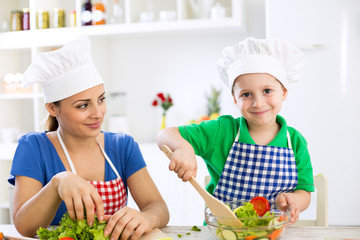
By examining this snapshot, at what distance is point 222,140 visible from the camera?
1.34m

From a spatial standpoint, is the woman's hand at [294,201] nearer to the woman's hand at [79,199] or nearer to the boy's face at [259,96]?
the boy's face at [259,96]

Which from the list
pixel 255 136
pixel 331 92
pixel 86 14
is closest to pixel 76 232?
pixel 255 136

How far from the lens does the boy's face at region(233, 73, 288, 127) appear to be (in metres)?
1.20

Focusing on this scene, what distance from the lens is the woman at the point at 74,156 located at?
3.48ft

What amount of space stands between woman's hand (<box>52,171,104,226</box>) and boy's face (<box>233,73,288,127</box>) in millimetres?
484

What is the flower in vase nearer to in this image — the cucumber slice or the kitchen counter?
the kitchen counter

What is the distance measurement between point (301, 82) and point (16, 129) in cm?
195

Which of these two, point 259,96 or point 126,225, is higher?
point 259,96

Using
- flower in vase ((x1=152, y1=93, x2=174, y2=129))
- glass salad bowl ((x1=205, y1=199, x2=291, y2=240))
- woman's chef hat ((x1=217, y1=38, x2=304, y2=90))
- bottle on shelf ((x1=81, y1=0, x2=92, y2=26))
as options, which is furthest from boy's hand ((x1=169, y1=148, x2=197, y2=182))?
bottle on shelf ((x1=81, y1=0, x2=92, y2=26))

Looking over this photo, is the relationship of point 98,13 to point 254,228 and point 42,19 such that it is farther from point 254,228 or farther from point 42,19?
point 254,228

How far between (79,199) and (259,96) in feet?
1.81

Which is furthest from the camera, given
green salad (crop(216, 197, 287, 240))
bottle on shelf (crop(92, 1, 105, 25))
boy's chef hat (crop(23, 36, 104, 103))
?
bottle on shelf (crop(92, 1, 105, 25))

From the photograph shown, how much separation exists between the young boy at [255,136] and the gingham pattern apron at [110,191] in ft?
0.54

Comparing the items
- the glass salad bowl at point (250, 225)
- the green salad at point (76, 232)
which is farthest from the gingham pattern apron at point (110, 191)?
the glass salad bowl at point (250, 225)
